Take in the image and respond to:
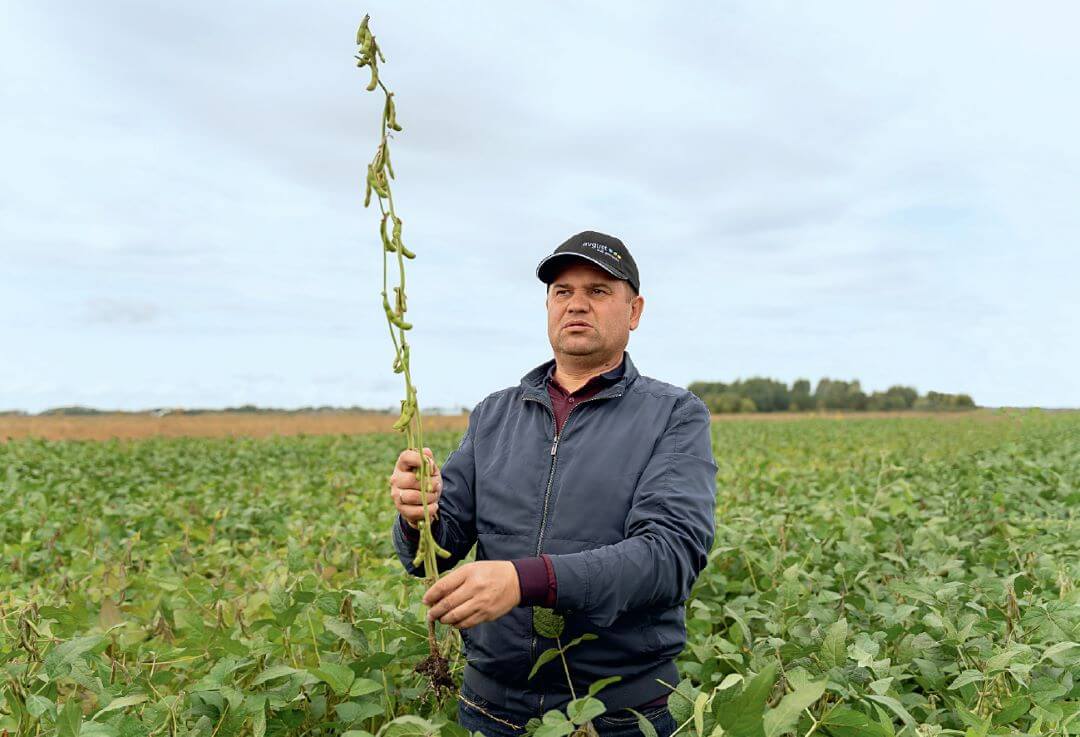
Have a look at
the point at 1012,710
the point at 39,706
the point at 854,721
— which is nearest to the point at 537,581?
the point at 854,721

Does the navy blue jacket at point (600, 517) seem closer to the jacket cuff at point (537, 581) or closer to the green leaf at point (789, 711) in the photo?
the jacket cuff at point (537, 581)

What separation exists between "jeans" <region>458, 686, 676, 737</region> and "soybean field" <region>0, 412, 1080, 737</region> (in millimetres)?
133

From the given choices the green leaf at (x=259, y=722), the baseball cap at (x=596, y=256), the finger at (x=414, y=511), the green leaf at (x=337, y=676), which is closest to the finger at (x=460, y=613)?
the finger at (x=414, y=511)

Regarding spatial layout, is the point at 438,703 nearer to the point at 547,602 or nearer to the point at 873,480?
the point at 547,602

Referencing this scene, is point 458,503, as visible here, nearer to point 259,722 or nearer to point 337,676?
point 337,676

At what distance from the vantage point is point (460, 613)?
1.78 meters

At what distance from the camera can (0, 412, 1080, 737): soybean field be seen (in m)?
2.08

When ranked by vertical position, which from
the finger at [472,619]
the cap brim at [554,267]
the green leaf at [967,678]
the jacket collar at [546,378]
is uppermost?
the cap brim at [554,267]

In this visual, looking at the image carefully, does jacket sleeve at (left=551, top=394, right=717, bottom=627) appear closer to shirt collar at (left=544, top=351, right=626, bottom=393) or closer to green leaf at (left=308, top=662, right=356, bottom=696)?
shirt collar at (left=544, top=351, right=626, bottom=393)

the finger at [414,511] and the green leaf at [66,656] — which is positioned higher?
the finger at [414,511]

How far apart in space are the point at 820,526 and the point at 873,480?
12.5ft

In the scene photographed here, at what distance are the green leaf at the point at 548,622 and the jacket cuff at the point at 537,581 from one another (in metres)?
0.21

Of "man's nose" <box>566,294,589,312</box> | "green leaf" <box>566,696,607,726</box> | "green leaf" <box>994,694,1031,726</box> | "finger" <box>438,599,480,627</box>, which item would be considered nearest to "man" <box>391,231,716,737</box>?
"man's nose" <box>566,294,589,312</box>

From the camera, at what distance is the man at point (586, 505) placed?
2164 mm
